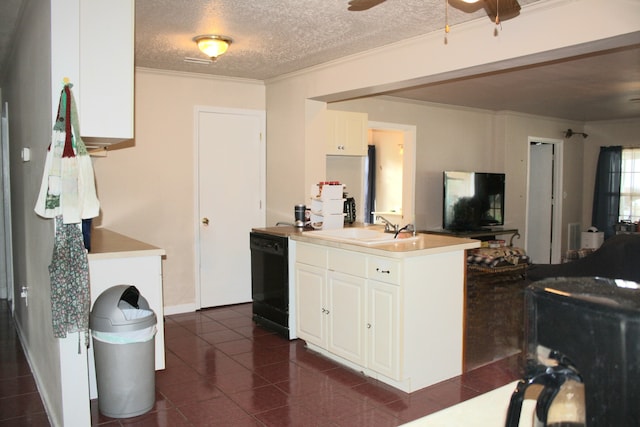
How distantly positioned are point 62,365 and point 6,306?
12.0 ft

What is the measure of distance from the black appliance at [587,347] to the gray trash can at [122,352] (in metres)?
2.57

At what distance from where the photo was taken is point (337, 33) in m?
3.74

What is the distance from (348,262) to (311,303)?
0.61 metres

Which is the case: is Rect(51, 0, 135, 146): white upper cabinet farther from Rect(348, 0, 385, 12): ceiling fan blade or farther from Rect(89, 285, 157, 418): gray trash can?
Rect(348, 0, 385, 12): ceiling fan blade

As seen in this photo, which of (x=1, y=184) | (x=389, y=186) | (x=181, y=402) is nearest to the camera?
(x=181, y=402)

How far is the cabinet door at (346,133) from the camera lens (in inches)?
211

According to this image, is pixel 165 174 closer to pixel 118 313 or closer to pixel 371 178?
pixel 118 313

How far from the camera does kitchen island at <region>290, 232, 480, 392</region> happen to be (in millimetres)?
3219

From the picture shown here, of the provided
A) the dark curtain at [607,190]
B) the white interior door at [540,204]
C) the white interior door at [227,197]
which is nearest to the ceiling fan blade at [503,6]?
the white interior door at [227,197]

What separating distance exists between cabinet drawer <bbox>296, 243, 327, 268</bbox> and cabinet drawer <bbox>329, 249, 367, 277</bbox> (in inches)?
3.7

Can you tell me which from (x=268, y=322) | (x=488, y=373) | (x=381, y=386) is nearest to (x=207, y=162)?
(x=268, y=322)

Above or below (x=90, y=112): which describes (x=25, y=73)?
above

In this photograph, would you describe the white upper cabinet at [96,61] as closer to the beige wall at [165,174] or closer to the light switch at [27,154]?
the light switch at [27,154]

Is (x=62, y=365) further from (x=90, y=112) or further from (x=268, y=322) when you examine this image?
(x=268, y=322)
